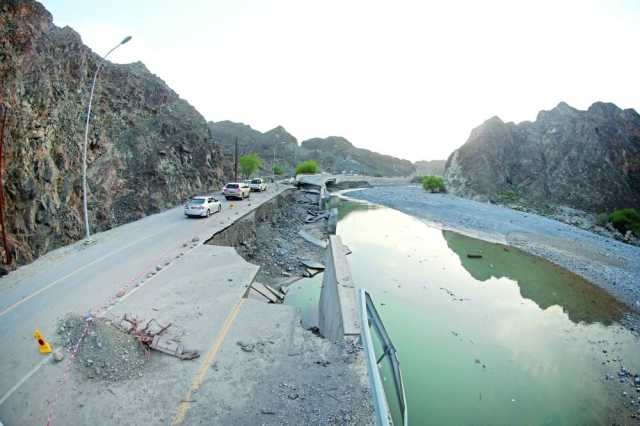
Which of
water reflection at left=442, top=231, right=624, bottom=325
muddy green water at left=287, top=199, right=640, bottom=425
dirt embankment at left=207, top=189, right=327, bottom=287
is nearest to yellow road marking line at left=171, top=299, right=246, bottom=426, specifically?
muddy green water at left=287, top=199, right=640, bottom=425

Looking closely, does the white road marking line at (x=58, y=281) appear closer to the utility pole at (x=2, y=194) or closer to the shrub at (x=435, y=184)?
the utility pole at (x=2, y=194)

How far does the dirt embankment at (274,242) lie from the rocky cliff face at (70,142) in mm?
7385

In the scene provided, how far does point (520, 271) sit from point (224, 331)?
2310cm

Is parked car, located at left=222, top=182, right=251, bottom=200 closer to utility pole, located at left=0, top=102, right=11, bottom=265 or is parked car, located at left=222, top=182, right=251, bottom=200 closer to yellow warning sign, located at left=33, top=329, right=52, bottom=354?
utility pole, located at left=0, top=102, right=11, bottom=265

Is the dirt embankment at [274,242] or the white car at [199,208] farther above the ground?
the white car at [199,208]

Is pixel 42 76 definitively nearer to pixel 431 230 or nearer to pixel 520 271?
pixel 520 271

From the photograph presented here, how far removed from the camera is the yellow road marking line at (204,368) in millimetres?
5746

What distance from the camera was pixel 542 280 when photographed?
21.7 m

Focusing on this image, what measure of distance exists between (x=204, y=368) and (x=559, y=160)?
84.1 metres

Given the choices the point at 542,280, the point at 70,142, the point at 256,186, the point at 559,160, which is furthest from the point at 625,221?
the point at 70,142

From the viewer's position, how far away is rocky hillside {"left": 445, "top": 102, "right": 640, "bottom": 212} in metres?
57.8

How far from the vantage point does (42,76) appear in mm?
15578

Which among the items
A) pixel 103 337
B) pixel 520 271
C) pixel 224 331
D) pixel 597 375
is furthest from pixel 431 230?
pixel 103 337

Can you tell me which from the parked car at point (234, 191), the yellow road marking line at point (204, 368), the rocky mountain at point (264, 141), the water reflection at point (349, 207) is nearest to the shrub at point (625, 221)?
the water reflection at point (349, 207)
